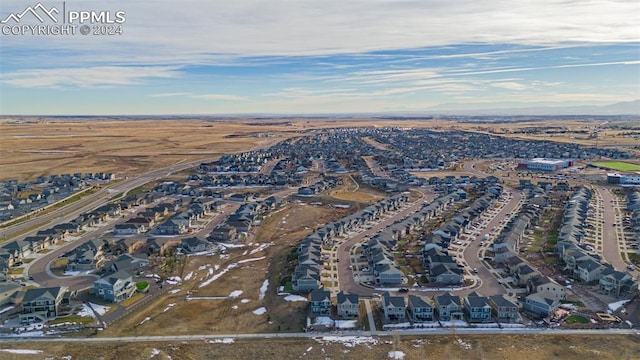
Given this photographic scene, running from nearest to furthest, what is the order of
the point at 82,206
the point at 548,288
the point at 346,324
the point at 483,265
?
the point at 346,324
the point at 548,288
the point at 483,265
the point at 82,206

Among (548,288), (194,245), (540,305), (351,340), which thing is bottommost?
(351,340)

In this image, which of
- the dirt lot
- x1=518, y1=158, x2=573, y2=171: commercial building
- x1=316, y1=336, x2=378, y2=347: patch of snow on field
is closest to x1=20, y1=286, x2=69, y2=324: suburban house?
the dirt lot

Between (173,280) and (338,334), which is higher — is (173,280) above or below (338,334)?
above

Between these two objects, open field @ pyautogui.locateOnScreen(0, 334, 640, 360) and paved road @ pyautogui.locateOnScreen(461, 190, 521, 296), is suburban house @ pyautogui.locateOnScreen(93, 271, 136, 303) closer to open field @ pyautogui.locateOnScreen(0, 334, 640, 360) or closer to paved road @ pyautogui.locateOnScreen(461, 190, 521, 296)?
open field @ pyautogui.locateOnScreen(0, 334, 640, 360)

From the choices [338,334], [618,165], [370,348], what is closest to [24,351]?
[338,334]

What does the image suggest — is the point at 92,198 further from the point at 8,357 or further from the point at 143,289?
the point at 8,357

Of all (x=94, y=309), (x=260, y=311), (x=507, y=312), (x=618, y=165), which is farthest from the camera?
(x=618, y=165)

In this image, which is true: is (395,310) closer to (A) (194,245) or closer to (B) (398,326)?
(B) (398,326)
